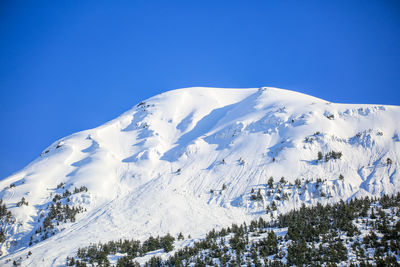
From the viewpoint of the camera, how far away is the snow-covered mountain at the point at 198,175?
3922 cm

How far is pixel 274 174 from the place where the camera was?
150ft

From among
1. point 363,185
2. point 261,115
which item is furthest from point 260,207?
point 261,115

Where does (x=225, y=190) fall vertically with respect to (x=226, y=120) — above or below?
below

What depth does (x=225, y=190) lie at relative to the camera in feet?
148

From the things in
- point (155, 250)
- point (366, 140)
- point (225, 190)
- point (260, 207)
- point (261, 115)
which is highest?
point (261, 115)

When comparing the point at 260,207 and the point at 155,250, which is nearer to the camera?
the point at 155,250

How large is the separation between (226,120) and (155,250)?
45.6 metres

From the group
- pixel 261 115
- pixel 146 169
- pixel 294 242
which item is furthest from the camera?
pixel 261 115

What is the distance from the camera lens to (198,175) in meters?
50.8

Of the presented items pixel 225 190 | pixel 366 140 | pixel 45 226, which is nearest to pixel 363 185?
pixel 366 140

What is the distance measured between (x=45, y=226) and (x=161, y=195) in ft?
57.0

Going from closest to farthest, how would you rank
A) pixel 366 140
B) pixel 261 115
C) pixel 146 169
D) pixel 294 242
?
pixel 294 242 → pixel 366 140 → pixel 146 169 → pixel 261 115

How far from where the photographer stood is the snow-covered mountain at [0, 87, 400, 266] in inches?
1544

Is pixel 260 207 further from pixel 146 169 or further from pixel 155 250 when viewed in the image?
pixel 146 169
